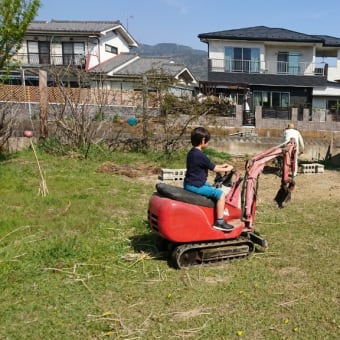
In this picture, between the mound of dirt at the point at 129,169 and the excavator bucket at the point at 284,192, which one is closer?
the excavator bucket at the point at 284,192

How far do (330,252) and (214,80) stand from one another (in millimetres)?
23255

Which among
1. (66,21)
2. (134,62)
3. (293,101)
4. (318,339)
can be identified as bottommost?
(318,339)

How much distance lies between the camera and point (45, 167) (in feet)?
33.1

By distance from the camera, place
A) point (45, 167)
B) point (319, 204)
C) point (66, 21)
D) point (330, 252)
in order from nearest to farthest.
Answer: point (330, 252) → point (319, 204) → point (45, 167) → point (66, 21)

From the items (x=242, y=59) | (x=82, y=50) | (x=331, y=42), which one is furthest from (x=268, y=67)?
(x=82, y=50)

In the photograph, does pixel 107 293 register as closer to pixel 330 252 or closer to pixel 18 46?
pixel 330 252

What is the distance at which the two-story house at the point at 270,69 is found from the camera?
88.7 ft

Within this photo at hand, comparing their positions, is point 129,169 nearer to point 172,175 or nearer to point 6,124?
point 172,175

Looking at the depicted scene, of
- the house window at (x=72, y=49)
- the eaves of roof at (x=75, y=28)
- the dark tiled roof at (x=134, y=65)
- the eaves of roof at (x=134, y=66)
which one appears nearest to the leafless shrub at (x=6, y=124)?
the eaves of roof at (x=134, y=66)

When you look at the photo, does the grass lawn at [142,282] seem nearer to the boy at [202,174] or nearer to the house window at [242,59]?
the boy at [202,174]

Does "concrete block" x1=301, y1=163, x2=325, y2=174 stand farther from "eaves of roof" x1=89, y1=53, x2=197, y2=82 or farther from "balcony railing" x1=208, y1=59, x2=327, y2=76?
"balcony railing" x1=208, y1=59, x2=327, y2=76

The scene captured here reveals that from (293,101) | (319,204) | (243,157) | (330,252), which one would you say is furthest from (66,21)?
(330,252)

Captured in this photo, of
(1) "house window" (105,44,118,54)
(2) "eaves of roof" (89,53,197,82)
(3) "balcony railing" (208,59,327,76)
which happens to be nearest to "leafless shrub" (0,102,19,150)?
(2) "eaves of roof" (89,53,197,82)

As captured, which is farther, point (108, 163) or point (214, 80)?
point (214, 80)
